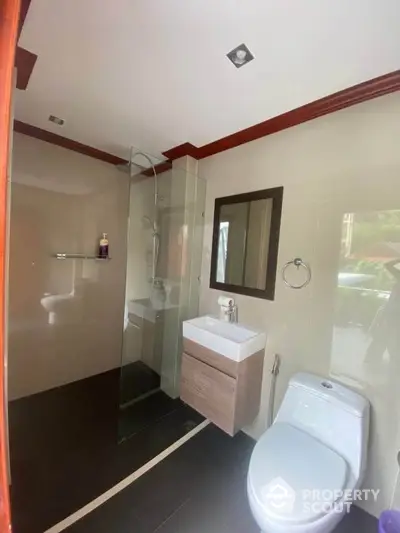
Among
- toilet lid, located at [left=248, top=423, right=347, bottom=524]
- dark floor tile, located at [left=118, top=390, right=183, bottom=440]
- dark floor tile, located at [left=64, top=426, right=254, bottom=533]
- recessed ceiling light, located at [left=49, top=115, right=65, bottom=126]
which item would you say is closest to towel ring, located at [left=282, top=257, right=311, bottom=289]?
toilet lid, located at [left=248, top=423, right=347, bottom=524]

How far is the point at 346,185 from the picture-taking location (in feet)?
4.77

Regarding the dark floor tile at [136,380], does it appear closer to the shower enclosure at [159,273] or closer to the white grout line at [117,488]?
the shower enclosure at [159,273]

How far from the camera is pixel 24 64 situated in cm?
129

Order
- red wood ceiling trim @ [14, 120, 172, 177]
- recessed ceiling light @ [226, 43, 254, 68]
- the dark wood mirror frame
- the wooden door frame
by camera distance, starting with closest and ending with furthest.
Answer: the wooden door frame → recessed ceiling light @ [226, 43, 254, 68] → the dark wood mirror frame → red wood ceiling trim @ [14, 120, 172, 177]

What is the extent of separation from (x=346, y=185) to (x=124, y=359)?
229 centimetres

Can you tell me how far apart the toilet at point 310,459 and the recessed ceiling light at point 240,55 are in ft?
5.73

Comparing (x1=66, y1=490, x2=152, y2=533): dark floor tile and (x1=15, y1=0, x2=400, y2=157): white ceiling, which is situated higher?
(x1=15, y1=0, x2=400, y2=157): white ceiling

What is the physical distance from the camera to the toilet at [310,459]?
973 mm

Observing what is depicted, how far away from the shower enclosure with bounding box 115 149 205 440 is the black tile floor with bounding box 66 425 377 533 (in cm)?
60

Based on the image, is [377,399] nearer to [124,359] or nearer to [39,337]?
Answer: [124,359]

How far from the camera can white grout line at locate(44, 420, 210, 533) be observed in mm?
1230

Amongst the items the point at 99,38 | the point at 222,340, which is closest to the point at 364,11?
the point at 99,38

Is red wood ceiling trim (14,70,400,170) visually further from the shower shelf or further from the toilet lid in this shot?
the toilet lid

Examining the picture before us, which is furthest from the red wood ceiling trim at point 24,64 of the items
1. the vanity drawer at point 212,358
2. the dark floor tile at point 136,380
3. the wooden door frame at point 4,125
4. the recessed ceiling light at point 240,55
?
the dark floor tile at point 136,380
